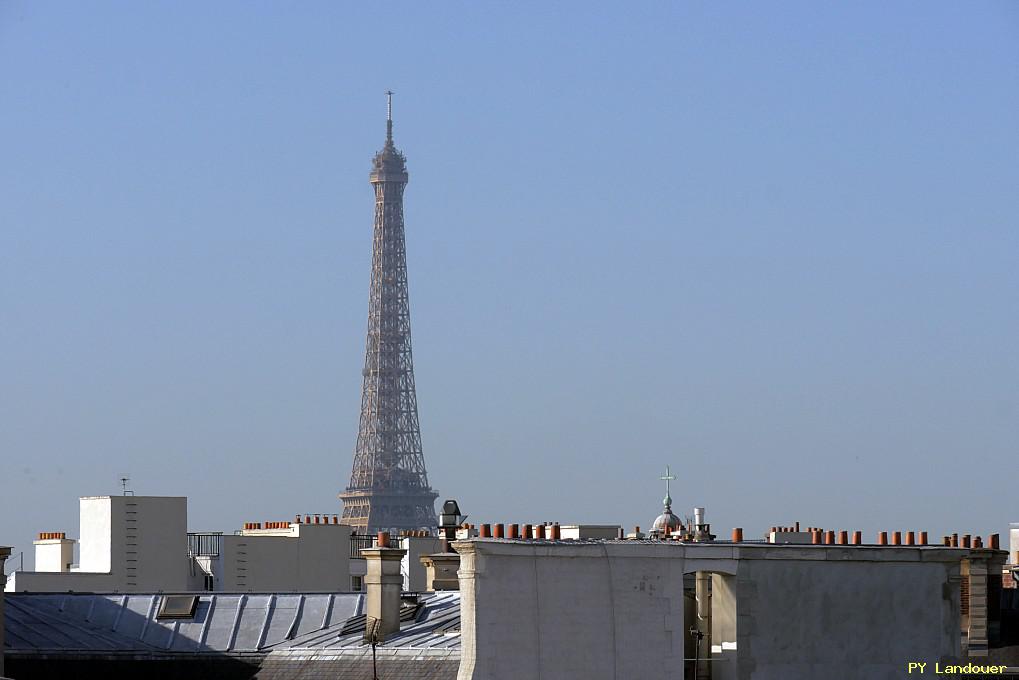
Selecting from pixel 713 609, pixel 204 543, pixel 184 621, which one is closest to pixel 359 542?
pixel 204 543

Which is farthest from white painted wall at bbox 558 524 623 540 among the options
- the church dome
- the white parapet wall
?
the white parapet wall

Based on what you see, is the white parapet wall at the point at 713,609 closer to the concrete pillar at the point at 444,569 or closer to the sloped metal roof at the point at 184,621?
the sloped metal roof at the point at 184,621

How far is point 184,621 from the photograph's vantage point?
2511 inches

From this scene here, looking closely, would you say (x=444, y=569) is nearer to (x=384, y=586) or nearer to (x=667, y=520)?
(x=384, y=586)

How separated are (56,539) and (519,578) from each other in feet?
157

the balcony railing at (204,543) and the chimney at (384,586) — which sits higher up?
the balcony railing at (204,543)

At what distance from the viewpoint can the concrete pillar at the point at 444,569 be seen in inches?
2419

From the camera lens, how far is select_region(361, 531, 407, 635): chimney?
5622 cm

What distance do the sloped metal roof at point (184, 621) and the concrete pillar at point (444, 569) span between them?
44.1 inches

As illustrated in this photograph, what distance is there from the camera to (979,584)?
53.1 m

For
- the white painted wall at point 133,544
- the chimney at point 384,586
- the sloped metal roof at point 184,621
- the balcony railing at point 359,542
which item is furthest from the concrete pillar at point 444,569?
the balcony railing at point 359,542

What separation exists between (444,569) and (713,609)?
1410 cm

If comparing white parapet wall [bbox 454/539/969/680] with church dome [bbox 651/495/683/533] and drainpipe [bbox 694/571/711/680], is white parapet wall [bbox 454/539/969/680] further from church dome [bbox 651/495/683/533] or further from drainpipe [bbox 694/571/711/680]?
church dome [bbox 651/495/683/533]

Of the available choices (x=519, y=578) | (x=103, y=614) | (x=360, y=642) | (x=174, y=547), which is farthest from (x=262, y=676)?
(x=174, y=547)
